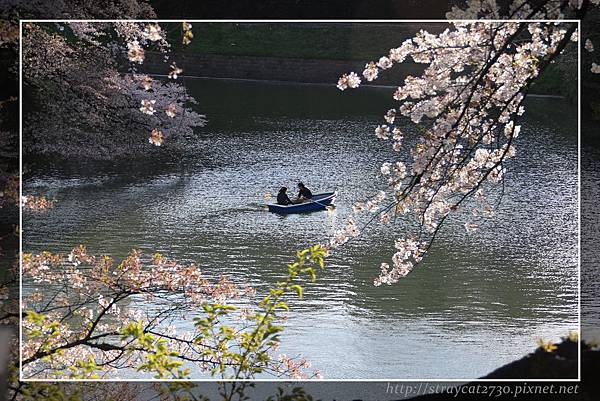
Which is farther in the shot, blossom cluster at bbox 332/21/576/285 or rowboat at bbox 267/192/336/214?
rowboat at bbox 267/192/336/214

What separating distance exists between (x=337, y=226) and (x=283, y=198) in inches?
10.0

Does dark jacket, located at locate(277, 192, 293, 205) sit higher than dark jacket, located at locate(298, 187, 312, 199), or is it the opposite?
dark jacket, located at locate(298, 187, 312, 199)

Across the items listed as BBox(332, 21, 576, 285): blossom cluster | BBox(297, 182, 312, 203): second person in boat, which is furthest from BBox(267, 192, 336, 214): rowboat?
BBox(332, 21, 576, 285): blossom cluster

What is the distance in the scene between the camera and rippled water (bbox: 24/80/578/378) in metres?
4.02

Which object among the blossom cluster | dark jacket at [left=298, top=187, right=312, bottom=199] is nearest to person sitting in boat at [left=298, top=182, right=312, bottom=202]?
dark jacket at [left=298, top=187, right=312, bottom=199]

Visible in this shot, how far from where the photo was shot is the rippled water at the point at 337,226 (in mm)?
4020

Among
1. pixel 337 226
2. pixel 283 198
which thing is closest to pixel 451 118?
pixel 337 226

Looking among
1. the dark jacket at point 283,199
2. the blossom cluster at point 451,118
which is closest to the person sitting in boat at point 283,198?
the dark jacket at point 283,199

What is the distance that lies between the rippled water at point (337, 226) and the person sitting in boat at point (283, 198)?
1.2 inches

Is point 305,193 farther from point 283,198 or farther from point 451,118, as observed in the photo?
point 451,118

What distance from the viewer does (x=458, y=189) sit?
4.04m

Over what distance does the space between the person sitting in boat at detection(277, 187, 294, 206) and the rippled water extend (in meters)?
0.03

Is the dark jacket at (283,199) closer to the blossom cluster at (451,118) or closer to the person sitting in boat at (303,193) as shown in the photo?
the person sitting in boat at (303,193)

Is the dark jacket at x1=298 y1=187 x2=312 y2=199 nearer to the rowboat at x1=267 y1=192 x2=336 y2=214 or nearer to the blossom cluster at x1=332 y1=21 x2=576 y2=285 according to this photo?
the rowboat at x1=267 y1=192 x2=336 y2=214
